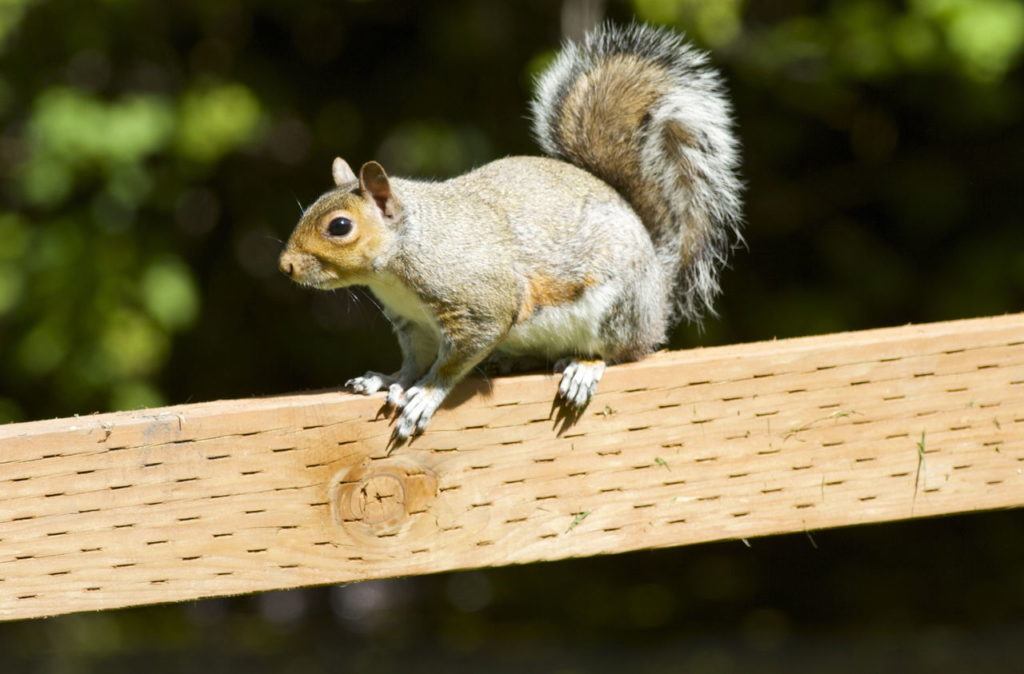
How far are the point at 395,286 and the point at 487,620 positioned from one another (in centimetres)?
230


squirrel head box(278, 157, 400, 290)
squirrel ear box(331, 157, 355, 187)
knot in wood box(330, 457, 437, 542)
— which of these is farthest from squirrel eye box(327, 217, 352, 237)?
knot in wood box(330, 457, 437, 542)

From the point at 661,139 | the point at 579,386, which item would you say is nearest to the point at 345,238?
the point at 579,386

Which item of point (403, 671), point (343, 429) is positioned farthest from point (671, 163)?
point (403, 671)

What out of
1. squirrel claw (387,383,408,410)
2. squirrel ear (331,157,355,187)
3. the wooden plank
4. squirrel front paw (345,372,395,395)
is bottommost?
the wooden plank

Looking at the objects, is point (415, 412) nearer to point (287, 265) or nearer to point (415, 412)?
point (415, 412)

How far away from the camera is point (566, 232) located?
A: 1622 millimetres

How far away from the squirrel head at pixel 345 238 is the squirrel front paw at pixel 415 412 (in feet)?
1.11

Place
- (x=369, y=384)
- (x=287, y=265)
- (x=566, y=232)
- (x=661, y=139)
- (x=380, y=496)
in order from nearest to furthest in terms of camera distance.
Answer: (x=380, y=496), (x=369, y=384), (x=287, y=265), (x=566, y=232), (x=661, y=139)

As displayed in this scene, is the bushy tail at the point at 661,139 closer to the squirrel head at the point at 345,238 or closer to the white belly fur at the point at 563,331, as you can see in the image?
the white belly fur at the point at 563,331

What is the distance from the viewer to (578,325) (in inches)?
61.8

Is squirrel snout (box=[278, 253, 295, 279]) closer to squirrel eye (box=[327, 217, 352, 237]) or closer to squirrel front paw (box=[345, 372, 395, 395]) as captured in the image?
squirrel eye (box=[327, 217, 352, 237])

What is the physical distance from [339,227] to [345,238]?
16 millimetres

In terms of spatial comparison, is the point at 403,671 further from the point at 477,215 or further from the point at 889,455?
the point at 889,455

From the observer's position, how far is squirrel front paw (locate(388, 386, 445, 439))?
115cm
